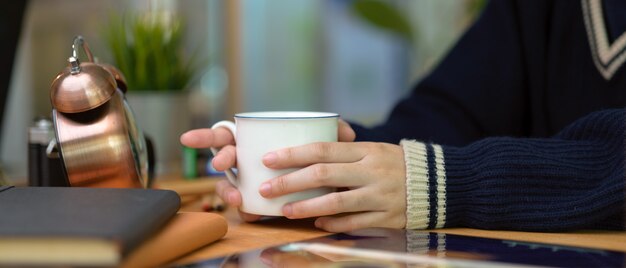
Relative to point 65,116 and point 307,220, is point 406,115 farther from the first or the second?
point 65,116

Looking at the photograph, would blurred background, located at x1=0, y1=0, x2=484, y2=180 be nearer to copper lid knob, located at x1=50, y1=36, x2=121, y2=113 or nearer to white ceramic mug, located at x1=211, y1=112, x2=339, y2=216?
copper lid knob, located at x1=50, y1=36, x2=121, y2=113

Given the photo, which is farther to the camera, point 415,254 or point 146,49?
point 146,49

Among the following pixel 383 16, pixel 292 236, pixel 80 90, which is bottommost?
pixel 292 236

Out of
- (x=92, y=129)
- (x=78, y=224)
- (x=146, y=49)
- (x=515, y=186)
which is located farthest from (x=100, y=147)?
(x=146, y=49)

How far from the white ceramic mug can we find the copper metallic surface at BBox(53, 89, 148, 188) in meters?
0.12

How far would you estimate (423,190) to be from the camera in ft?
2.19

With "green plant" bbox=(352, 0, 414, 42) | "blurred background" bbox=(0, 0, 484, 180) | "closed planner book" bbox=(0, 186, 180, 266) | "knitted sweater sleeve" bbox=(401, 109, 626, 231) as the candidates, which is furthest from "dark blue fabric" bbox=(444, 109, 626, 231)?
"green plant" bbox=(352, 0, 414, 42)

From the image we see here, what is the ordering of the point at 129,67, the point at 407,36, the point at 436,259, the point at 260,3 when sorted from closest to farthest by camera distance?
the point at 436,259, the point at 129,67, the point at 407,36, the point at 260,3

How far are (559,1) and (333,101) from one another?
2070 millimetres

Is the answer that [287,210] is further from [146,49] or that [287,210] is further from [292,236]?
[146,49]

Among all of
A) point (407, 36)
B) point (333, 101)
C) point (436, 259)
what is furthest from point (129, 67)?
point (333, 101)

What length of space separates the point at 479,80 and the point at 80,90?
670mm

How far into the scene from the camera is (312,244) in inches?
22.2

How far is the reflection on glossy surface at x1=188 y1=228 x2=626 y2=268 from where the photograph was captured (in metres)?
0.49
